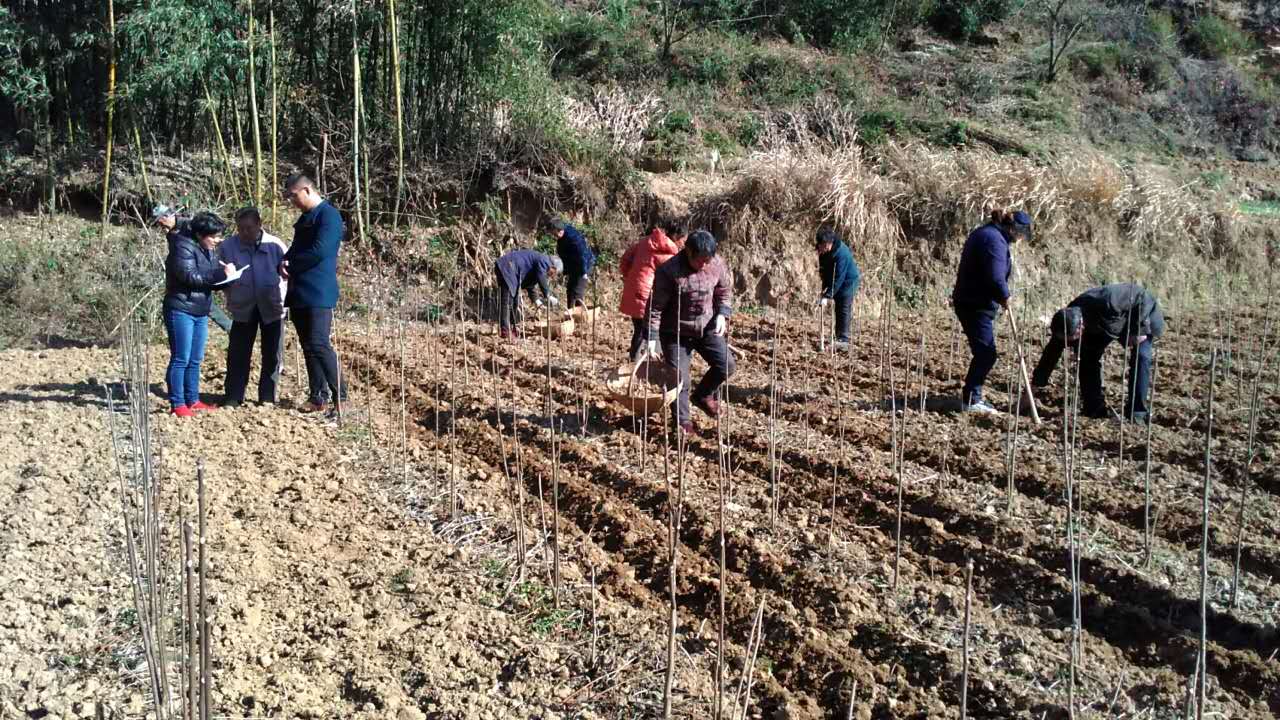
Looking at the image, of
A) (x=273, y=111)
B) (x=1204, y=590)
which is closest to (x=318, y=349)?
(x=1204, y=590)

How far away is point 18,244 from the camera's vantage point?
962 centimetres

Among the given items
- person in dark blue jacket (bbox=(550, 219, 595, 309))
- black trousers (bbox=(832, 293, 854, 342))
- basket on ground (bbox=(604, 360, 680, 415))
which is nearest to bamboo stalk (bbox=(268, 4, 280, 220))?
person in dark blue jacket (bbox=(550, 219, 595, 309))

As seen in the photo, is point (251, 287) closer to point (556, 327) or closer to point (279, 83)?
point (556, 327)

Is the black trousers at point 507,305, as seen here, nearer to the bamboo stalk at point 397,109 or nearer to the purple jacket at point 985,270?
the bamboo stalk at point 397,109

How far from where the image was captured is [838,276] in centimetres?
848

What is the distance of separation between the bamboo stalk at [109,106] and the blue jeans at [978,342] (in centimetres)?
842

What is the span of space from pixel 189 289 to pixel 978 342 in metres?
4.79

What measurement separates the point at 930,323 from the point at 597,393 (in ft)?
17.5

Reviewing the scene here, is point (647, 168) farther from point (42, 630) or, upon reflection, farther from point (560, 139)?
point (42, 630)

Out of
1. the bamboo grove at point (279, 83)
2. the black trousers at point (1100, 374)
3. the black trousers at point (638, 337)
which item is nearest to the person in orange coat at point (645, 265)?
the black trousers at point (638, 337)

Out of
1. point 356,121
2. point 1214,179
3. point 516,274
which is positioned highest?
point 356,121

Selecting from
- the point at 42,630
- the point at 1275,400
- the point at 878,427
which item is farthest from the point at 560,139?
the point at 42,630

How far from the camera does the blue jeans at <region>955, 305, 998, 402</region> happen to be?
20.0 feet

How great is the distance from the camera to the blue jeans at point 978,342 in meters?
6.09
